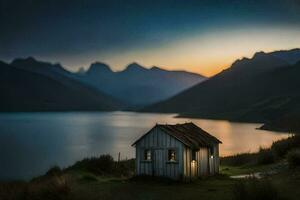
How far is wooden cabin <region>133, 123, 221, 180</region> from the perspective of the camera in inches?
1410

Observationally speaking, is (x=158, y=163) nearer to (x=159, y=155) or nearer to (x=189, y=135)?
(x=159, y=155)

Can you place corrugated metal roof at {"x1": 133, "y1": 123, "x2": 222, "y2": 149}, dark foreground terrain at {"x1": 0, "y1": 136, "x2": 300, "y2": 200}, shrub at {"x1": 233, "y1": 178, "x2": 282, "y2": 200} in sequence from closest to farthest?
shrub at {"x1": 233, "y1": 178, "x2": 282, "y2": 200} → dark foreground terrain at {"x1": 0, "y1": 136, "x2": 300, "y2": 200} → corrugated metal roof at {"x1": 133, "y1": 123, "x2": 222, "y2": 149}

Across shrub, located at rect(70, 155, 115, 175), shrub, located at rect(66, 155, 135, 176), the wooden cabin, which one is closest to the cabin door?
the wooden cabin

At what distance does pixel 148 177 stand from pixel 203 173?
526 cm

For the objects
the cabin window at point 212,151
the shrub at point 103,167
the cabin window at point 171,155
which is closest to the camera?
the cabin window at point 171,155

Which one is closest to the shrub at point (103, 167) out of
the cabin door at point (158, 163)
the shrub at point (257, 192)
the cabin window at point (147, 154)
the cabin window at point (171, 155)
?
the cabin window at point (147, 154)

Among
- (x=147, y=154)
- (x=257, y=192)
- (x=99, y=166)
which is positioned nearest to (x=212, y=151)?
(x=147, y=154)

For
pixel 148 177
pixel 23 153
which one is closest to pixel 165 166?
pixel 148 177

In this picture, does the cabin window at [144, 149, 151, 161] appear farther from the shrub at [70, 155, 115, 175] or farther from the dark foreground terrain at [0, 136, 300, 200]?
the shrub at [70, 155, 115, 175]

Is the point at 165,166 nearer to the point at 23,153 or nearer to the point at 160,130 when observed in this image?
the point at 160,130

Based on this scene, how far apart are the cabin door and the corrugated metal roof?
6.01 ft

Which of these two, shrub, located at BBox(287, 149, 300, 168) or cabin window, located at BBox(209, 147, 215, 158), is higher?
cabin window, located at BBox(209, 147, 215, 158)

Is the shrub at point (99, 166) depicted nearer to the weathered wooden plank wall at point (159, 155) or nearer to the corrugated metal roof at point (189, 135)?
the weathered wooden plank wall at point (159, 155)

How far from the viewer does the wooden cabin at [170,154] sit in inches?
1410
